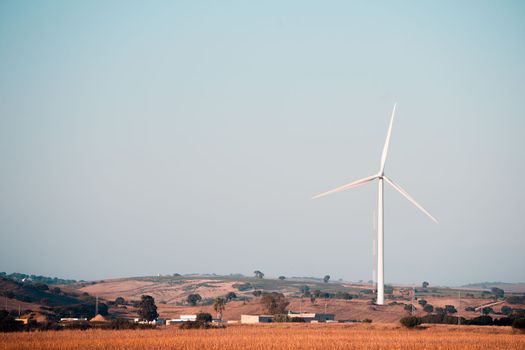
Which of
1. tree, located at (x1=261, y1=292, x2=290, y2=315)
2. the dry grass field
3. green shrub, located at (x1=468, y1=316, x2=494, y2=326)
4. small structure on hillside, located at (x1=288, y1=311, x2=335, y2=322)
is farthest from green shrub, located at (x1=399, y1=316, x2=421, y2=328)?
tree, located at (x1=261, y1=292, x2=290, y2=315)

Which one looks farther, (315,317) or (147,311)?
(315,317)

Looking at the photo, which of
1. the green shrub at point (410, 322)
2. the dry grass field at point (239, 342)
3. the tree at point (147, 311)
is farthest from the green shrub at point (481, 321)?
the tree at point (147, 311)

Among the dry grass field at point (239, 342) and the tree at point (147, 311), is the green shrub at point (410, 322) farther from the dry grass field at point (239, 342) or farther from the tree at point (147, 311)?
the tree at point (147, 311)

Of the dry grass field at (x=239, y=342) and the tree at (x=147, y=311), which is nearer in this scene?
the dry grass field at (x=239, y=342)

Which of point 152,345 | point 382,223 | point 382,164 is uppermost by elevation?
point 382,164

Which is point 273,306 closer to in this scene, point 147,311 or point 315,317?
point 315,317

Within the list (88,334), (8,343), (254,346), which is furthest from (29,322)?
(254,346)

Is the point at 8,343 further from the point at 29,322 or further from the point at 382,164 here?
the point at 382,164

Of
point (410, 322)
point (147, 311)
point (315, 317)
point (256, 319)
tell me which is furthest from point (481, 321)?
point (147, 311)

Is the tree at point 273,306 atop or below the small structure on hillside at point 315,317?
atop

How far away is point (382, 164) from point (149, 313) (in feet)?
202

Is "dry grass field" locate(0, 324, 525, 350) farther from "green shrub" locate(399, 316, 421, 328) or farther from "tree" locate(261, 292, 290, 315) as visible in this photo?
"tree" locate(261, 292, 290, 315)

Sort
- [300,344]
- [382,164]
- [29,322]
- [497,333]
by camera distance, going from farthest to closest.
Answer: [382,164]
[29,322]
[497,333]
[300,344]

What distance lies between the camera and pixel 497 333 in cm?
11412
